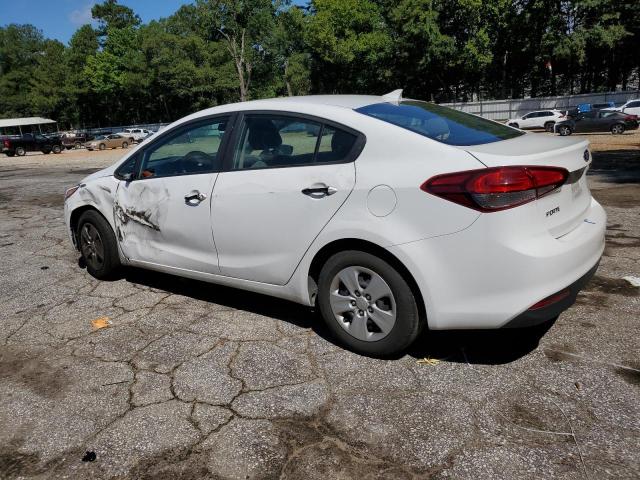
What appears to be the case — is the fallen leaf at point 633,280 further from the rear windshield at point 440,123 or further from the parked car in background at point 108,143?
the parked car in background at point 108,143

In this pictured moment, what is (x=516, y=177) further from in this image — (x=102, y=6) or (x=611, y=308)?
(x=102, y=6)

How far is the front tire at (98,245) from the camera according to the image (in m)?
4.58

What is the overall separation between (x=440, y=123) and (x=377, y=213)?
2.72 feet

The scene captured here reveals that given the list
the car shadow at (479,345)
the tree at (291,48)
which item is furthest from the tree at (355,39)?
the car shadow at (479,345)

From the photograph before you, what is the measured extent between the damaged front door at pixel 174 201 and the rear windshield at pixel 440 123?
3.99 ft

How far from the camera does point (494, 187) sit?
254 cm

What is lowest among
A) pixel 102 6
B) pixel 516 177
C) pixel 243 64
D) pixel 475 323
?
pixel 475 323

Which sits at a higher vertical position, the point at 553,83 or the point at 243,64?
the point at 243,64

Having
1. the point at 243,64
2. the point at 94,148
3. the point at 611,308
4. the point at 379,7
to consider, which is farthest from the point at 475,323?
the point at 243,64

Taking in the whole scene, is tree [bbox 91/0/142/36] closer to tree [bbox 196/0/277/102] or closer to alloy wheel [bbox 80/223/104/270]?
tree [bbox 196/0/277/102]

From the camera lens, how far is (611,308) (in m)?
3.71

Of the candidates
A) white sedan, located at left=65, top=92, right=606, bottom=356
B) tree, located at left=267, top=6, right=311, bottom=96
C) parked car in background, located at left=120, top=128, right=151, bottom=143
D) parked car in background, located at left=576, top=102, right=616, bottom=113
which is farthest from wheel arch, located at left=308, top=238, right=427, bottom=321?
tree, located at left=267, top=6, right=311, bottom=96

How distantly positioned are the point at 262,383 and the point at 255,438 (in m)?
0.51

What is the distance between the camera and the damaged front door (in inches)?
146
